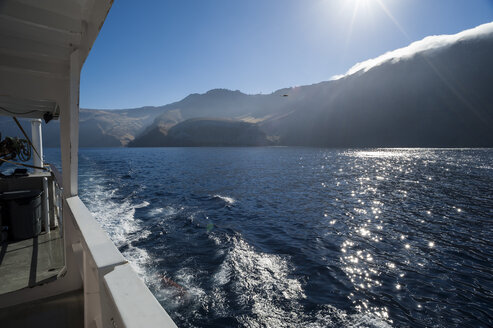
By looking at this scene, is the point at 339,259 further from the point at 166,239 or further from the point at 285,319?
the point at 166,239

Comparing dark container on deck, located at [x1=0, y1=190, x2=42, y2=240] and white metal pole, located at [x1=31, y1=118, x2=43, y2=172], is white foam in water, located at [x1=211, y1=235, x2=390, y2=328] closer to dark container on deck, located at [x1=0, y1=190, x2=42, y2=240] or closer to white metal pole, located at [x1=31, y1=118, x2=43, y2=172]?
dark container on deck, located at [x1=0, y1=190, x2=42, y2=240]

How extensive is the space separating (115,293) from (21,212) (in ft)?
22.6

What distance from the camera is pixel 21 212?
605 centimetres

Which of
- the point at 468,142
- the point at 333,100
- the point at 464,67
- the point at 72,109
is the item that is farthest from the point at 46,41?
the point at 464,67

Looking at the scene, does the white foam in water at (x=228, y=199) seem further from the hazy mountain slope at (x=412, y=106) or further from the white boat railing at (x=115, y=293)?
the hazy mountain slope at (x=412, y=106)

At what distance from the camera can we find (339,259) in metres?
9.68

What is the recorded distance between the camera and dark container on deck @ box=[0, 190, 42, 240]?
593 cm

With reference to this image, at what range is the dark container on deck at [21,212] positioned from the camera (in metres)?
5.93

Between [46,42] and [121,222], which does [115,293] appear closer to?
[46,42]

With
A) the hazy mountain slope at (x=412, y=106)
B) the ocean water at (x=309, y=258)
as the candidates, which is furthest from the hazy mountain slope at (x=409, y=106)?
the ocean water at (x=309, y=258)

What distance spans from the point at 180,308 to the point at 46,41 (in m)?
6.64

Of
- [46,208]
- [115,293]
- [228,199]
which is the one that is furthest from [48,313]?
[228,199]

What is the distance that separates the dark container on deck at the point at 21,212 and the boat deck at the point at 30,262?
0.77ft

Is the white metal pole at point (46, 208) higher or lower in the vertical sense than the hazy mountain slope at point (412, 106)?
lower
